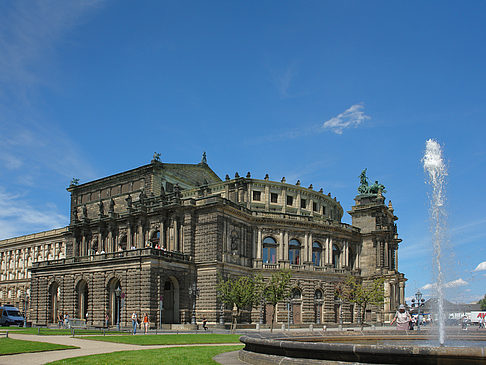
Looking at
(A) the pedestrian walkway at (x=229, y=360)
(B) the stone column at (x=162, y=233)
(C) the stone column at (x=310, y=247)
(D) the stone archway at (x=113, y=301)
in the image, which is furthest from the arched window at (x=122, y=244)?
(A) the pedestrian walkway at (x=229, y=360)

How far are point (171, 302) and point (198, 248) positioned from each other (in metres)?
6.94

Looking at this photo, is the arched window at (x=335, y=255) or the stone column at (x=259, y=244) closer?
the stone column at (x=259, y=244)

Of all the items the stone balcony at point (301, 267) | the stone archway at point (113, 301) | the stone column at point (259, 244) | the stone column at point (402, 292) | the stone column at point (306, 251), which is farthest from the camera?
the stone column at point (402, 292)

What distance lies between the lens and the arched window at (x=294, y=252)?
70312mm

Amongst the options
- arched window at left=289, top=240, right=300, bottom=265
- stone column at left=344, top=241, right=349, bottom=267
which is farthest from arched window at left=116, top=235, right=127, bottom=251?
stone column at left=344, top=241, right=349, bottom=267

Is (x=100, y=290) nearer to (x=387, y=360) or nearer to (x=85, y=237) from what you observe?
(x=85, y=237)

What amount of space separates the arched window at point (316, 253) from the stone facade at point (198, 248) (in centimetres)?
15

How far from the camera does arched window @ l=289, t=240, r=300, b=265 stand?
70.3m

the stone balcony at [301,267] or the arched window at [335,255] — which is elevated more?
Result: the arched window at [335,255]

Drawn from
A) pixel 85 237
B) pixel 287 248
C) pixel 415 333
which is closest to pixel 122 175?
pixel 85 237

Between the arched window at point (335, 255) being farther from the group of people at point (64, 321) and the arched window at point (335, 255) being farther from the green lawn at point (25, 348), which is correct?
the green lawn at point (25, 348)

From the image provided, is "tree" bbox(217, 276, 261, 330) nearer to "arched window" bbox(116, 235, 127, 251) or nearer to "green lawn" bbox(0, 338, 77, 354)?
"arched window" bbox(116, 235, 127, 251)

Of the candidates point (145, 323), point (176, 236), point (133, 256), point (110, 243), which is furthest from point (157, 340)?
point (110, 243)

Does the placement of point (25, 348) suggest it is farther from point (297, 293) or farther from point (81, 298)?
point (297, 293)
